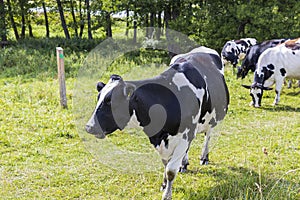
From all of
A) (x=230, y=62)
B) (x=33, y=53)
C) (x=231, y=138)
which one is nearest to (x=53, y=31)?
(x=33, y=53)

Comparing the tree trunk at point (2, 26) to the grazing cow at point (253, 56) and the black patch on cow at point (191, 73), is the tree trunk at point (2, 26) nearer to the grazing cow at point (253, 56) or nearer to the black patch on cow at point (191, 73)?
the grazing cow at point (253, 56)

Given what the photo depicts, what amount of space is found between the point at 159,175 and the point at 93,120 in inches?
65.3

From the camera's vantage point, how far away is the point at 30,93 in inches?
320

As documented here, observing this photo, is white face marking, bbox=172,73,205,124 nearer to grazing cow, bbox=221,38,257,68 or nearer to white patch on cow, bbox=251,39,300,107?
white patch on cow, bbox=251,39,300,107

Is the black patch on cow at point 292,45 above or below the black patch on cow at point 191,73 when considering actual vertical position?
below

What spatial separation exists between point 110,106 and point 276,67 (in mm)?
5790

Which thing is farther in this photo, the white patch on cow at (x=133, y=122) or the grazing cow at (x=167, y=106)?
the white patch on cow at (x=133, y=122)

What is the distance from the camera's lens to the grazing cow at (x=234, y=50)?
10521 millimetres

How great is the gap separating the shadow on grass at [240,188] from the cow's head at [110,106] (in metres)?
1.34

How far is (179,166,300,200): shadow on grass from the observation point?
11.9 ft

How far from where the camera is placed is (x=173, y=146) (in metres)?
3.50

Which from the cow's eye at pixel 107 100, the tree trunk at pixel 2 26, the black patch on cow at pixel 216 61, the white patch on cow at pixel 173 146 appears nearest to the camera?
the cow's eye at pixel 107 100

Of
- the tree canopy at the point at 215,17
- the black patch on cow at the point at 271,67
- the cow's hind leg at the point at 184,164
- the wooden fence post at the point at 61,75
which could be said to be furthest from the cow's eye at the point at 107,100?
the tree canopy at the point at 215,17

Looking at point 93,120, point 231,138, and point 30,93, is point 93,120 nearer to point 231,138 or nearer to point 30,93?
point 231,138
